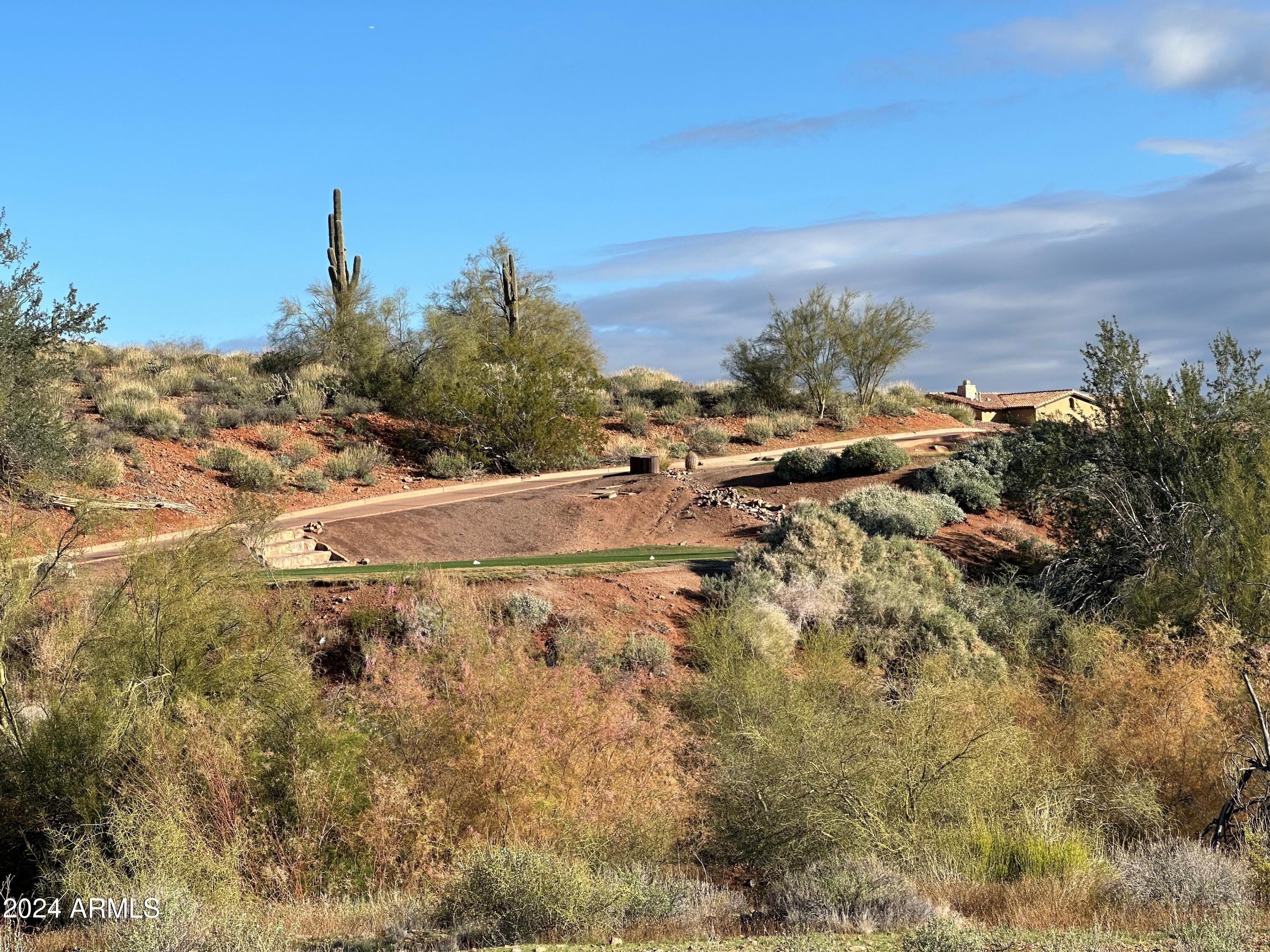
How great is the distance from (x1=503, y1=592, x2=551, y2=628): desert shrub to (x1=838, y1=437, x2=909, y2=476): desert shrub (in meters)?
15.9

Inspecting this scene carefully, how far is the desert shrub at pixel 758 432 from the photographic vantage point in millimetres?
46000

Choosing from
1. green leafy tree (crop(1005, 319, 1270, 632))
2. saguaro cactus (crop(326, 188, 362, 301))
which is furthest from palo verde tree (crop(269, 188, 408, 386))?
green leafy tree (crop(1005, 319, 1270, 632))

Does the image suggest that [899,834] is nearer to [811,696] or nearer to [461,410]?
[811,696]

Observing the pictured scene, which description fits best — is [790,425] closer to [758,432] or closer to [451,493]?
[758,432]

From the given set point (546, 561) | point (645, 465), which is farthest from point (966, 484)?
point (546, 561)

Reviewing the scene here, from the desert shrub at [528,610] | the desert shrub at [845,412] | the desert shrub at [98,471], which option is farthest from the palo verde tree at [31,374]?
the desert shrub at [845,412]

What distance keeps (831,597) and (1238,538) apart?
6.34m

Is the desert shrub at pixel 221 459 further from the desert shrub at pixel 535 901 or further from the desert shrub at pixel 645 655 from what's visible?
the desert shrub at pixel 535 901

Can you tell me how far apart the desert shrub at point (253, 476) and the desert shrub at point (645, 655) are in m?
18.5

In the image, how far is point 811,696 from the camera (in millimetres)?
14938

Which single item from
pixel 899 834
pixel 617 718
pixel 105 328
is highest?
pixel 105 328

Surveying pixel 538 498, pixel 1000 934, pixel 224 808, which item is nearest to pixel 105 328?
pixel 538 498

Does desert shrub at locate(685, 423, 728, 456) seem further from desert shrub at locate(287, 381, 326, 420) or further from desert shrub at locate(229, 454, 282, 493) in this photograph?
desert shrub at locate(229, 454, 282, 493)

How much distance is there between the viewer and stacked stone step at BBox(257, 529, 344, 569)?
74.4ft
